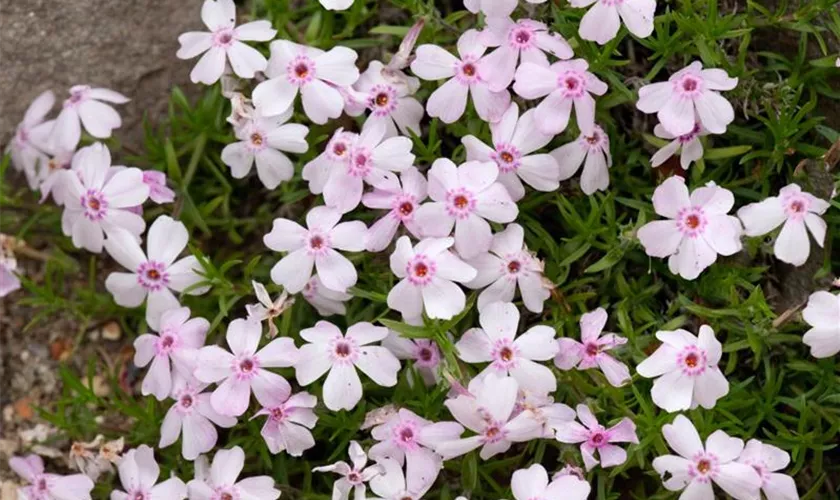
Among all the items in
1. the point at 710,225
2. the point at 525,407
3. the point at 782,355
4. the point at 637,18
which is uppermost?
the point at 637,18

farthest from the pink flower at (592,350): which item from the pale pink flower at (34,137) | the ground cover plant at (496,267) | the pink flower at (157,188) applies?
the pale pink flower at (34,137)

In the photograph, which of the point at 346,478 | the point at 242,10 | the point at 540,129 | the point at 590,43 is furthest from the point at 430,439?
the point at 242,10

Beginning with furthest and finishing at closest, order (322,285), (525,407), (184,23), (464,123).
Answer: (184,23) → (464,123) → (322,285) → (525,407)

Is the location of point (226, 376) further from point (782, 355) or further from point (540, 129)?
point (782, 355)

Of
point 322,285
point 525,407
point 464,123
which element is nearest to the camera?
point 525,407

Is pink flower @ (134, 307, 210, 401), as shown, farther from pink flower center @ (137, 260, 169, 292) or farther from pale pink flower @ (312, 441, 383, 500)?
pale pink flower @ (312, 441, 383, 500)

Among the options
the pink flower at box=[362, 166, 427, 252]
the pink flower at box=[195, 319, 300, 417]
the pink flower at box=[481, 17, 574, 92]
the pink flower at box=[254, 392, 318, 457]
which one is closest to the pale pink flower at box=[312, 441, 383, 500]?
the pink flower at box=[254, 392, 318, 457]

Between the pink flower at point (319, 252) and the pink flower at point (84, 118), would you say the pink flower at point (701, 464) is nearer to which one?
the pink flower at point (319, 252)
